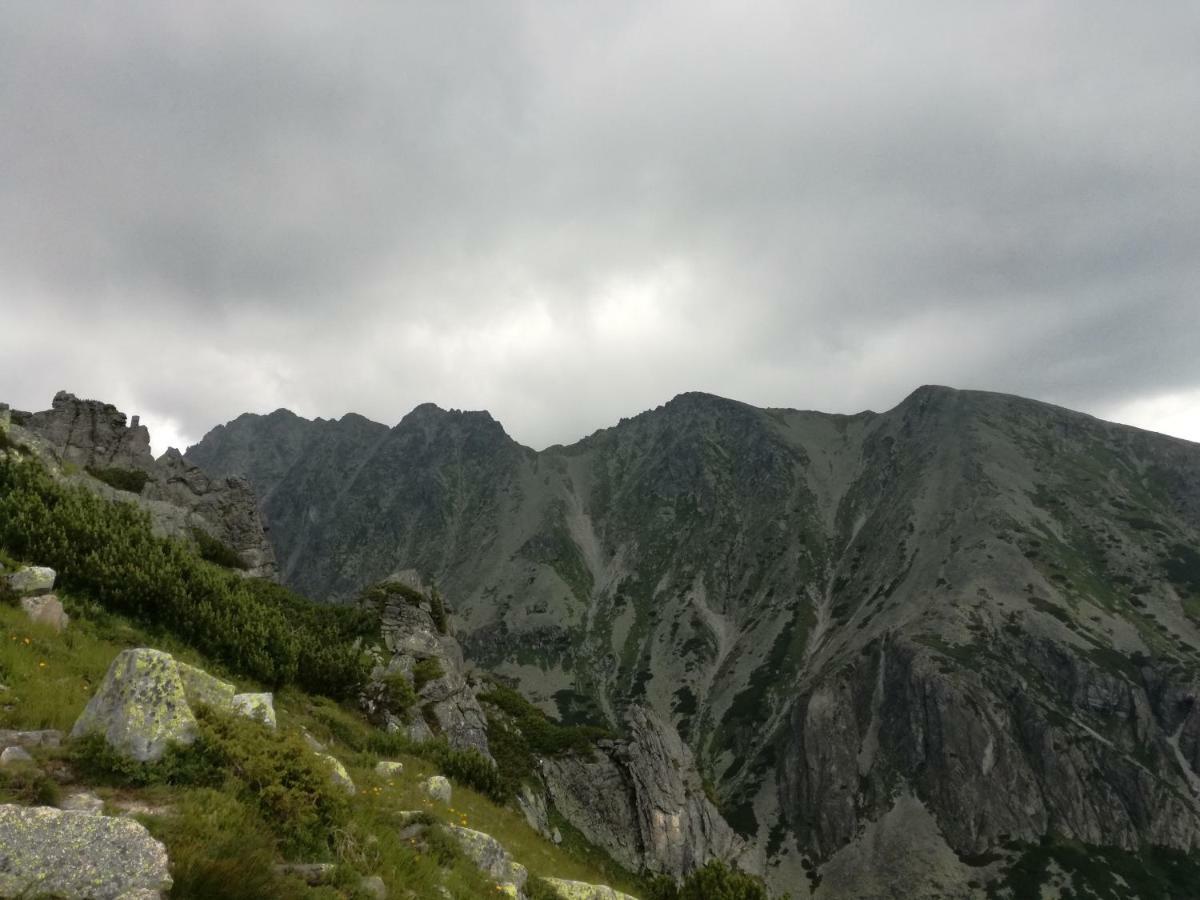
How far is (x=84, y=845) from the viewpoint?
7.02 meters

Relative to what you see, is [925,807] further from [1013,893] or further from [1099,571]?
[1099,571]

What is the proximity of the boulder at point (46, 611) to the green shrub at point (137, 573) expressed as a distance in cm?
344

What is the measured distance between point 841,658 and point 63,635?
194 m

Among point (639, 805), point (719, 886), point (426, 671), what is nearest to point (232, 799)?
point (719, 886)

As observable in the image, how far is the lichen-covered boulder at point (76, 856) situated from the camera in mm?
6520

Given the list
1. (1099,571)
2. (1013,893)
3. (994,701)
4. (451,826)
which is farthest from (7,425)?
(1099,571)

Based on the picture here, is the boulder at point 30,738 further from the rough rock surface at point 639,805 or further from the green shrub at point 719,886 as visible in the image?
the rough rock surface at point 639,805

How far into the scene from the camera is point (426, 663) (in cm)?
4650

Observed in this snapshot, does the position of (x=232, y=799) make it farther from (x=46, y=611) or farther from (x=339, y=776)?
(x=46, y=611)

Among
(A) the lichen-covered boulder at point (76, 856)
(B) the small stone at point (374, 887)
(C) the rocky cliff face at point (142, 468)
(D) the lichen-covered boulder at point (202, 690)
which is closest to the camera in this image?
(A) the lichen-covered boulder at point (76, 856)

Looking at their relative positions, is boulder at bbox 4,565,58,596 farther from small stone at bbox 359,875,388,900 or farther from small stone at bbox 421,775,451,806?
small stone at bbox 359,875,388,900

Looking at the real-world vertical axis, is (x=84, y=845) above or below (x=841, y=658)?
above

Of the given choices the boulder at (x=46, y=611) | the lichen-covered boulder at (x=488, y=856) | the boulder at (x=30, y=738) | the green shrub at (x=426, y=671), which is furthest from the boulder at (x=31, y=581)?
the green shrub at (x=426, y=671)

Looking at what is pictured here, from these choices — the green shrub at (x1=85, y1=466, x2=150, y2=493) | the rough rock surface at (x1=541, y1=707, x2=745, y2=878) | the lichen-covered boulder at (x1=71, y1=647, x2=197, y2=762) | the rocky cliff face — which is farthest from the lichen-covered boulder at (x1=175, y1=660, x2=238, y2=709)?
the rocky cliff face
